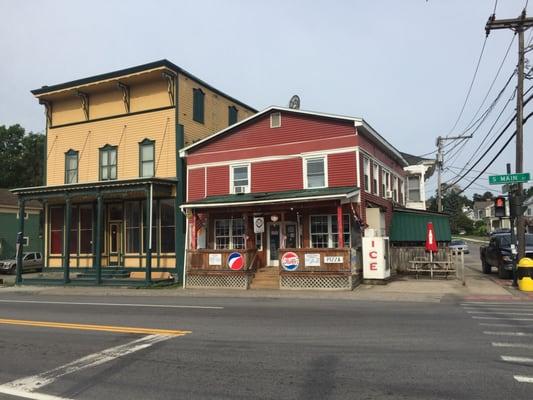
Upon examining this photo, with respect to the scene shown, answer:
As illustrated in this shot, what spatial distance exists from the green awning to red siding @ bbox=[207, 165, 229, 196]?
28.9 ft

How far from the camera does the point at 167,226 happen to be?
2373cm

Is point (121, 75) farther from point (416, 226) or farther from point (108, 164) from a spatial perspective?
point (416, 226)

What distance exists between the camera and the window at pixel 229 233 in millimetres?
21953

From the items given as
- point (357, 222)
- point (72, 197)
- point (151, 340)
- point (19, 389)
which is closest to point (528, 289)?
point (357, 222)

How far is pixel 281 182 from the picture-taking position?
832 inches

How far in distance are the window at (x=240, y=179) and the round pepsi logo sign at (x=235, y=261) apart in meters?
3.48

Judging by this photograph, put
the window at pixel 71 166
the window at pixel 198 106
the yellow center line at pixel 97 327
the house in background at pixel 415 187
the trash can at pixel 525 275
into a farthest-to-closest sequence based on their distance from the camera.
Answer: the house in background at pixel 415 187 < the window at pixel 71 166 < the window at pixel 198 106 < the trash can at pixel 525 275 < the yellow center line at pixel 97 327

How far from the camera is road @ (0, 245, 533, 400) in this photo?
225 inches

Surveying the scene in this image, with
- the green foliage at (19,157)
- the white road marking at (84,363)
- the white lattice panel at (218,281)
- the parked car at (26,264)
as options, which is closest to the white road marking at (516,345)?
the white road marking at (84,363)

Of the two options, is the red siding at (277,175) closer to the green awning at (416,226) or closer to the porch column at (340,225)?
the porch column at (340,225)

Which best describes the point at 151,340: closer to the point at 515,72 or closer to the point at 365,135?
the point at 365,135

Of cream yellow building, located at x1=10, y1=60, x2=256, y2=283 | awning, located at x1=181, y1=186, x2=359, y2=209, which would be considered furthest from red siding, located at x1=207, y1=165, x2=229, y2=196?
cream yellow building, located at x1=10, y1=60, x2=256, y2=283

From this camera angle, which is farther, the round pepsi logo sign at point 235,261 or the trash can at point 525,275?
the round pepsi logo sign at point 235,261

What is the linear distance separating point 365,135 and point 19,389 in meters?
17.5
